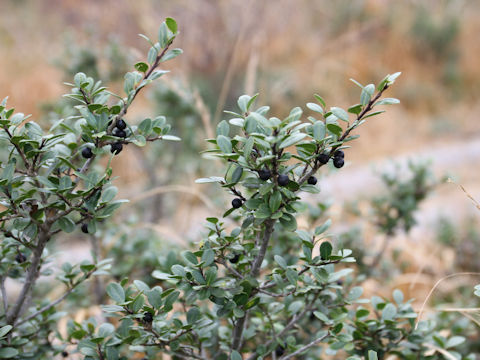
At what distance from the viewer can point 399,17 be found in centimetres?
781

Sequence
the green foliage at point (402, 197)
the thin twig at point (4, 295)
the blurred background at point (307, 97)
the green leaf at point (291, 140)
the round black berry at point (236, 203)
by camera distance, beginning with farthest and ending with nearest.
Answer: the blurred background at point (307, 97)
the green foliage at point (402, 197)
the thin twig at point (4, 295)
the round black berry at point (236, 203)
the green leaf at point (291, 140)

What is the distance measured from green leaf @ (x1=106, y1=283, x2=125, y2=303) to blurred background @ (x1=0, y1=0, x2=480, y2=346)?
318 millimetres

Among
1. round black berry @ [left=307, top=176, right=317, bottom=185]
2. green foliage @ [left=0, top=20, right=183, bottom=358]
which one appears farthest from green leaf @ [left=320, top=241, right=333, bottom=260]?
green foliage @ [left=0, top=20, right=183, bottom=358]

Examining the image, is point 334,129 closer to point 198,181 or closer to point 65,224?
point 198,181

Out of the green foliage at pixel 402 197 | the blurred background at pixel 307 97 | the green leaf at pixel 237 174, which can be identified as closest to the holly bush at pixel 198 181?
the green leaf at pixel 237 174

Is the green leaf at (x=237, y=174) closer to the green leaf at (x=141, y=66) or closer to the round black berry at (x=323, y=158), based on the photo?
the round black berry at (x=323, y=158)

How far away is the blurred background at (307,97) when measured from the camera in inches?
68.9

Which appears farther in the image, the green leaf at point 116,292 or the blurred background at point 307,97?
the blurred background at point 307,97

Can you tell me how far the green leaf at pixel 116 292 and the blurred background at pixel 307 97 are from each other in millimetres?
318

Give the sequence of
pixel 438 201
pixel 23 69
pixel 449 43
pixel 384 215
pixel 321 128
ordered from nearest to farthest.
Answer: pixel 321 128
pixel 384 215
pixel 438 201
pixel 23 69
pixel 449 43

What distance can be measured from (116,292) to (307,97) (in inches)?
229

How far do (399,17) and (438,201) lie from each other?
5149 millimetres

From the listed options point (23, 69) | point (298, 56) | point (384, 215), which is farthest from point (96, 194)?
point (298, 56)

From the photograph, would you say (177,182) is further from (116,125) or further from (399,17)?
(399,17)
